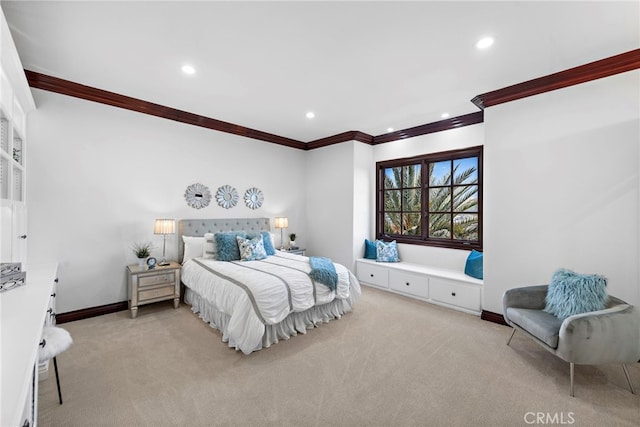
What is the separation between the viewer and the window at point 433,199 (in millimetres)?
4164

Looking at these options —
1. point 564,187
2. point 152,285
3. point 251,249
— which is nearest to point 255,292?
point 251,249

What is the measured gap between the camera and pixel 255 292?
264 centimetres

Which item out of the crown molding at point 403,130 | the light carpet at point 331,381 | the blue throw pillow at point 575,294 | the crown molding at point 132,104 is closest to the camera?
the light carpet at point 331,381

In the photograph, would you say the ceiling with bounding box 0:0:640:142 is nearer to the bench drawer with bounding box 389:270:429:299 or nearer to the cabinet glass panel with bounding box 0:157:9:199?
the cabinet glass panel with bounding box 0:157:9:199

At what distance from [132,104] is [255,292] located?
2.98 metres

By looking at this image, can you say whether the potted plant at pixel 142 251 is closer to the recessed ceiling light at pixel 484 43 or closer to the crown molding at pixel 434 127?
the crown molding at pixel 434 127

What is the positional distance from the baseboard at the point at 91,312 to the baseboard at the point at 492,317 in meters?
4.53

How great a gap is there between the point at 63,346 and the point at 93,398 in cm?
55

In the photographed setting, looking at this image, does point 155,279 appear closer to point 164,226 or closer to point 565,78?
point 164,226

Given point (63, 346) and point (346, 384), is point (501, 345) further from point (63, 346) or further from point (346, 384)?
point (63, 346)

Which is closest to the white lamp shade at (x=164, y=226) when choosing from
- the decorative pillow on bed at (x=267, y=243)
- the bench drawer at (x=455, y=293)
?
the decorative pillow on bed at (x=267, y=243)

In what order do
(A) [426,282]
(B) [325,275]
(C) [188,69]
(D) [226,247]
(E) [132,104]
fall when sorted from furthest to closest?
(A) [426,282] < (D) [226,247] < (E) [132,104] < (B) [325,275] < (C) [188,69]

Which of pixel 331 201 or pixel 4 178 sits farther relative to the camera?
pixel 331 201

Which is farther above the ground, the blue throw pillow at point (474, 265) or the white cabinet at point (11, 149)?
the white cabinet at point (11, 149)
